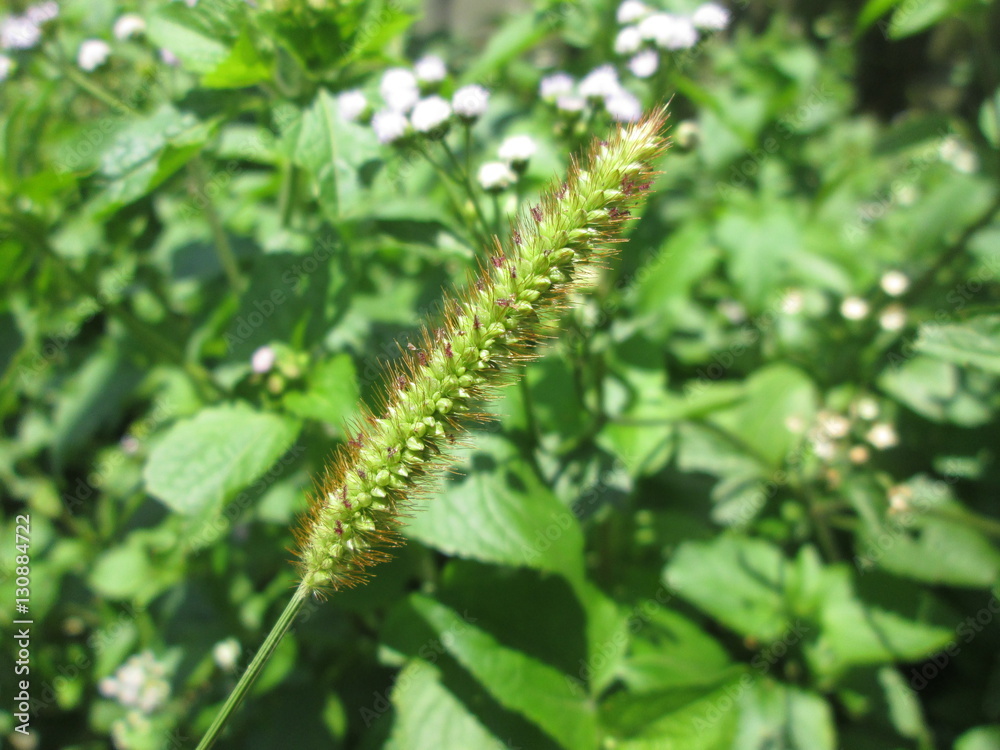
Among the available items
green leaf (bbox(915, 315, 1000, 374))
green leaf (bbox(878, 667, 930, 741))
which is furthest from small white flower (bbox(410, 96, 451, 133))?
green leaf (bbox(878, 667, 930, 741))

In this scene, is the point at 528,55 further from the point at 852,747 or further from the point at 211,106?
the point at 852,747

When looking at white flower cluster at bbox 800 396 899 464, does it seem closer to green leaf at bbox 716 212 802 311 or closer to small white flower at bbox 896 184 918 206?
green leaf at bbox 716 212 802 311

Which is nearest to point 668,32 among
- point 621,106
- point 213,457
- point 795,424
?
point 621,106

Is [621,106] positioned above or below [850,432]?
above

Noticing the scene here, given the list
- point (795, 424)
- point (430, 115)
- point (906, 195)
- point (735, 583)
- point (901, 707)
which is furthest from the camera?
point (906, 195)

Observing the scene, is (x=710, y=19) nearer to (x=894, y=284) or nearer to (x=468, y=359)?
(x=894, y=284)
